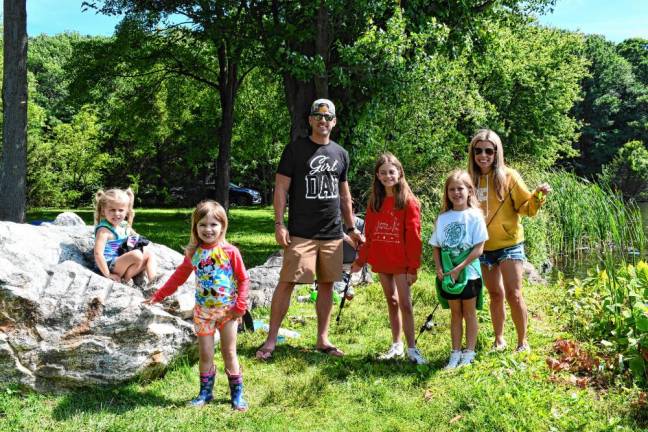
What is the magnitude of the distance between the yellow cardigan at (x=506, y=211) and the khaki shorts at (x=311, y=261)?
1254 mm

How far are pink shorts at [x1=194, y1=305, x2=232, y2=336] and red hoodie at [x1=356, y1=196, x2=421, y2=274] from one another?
1484 mm

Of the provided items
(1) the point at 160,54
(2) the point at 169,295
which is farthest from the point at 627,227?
(1) the point at 160,54

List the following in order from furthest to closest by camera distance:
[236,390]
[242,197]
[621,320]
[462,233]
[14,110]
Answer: [242,197]
[14,110]
[621,320]
[462,233]
[236,390]

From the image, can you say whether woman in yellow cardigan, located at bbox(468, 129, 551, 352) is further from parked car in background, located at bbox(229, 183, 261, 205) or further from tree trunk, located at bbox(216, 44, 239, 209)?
parked car in background, located at bbox(229, 183, 261, 205)

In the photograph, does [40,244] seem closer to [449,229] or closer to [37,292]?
[37,292]

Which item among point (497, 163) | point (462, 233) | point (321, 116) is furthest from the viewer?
point (321, 116)

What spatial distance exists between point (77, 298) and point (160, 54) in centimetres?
1303

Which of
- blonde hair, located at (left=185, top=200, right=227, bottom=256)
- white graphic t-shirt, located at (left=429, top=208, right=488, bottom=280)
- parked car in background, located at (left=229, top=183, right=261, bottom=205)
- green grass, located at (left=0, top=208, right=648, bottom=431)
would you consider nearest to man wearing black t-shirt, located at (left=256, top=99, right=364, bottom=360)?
green grass, located at (left=0, top=208, right=648, bottom=431)

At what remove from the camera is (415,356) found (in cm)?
488

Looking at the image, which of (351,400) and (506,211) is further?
(506,211)

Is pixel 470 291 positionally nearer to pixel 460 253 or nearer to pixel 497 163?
pixel 460 253

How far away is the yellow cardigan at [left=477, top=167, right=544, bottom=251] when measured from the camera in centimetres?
472

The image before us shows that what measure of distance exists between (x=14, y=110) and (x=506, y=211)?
8.20m

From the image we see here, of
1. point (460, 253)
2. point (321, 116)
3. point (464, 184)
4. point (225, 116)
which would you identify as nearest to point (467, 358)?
point (460, 253)
